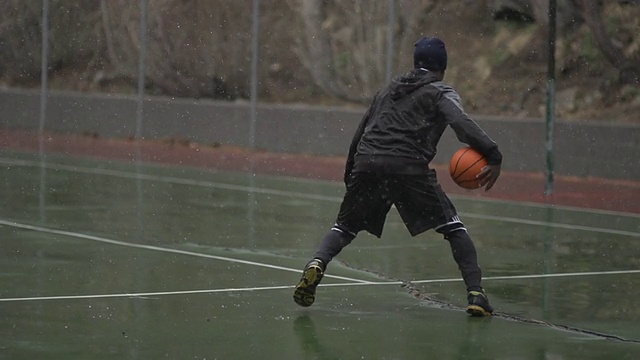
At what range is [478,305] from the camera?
1001cm

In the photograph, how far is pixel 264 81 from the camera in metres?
28.7

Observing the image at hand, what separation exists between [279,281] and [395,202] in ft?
5.82

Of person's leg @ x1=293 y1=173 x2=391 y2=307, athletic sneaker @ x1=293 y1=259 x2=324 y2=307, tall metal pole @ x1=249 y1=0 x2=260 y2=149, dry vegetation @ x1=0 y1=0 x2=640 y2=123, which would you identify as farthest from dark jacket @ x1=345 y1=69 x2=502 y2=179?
tall metal pole @ x1=249 y1=0 x2=260 y2=149

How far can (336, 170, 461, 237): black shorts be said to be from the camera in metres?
10.1

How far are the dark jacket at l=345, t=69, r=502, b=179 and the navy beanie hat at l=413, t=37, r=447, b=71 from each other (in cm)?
5

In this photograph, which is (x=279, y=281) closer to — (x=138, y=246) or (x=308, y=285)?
(x=308, y=285)

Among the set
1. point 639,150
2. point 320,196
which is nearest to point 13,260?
point 320,196

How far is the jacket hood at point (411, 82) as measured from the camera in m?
10.1

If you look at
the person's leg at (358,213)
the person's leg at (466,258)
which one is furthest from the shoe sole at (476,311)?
the person's leg at (358,213)

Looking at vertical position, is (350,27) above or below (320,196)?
above

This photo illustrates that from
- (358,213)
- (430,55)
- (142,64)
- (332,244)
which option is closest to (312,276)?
(332,244)

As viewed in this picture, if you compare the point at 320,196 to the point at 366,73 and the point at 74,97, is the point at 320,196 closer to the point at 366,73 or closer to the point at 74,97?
the point at 366,73

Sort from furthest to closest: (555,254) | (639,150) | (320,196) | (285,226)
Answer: (639,150) < (320,196) < (285,226) < (555,254)

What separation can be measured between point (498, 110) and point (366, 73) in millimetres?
2351
